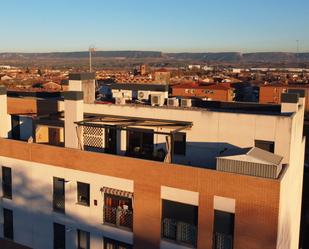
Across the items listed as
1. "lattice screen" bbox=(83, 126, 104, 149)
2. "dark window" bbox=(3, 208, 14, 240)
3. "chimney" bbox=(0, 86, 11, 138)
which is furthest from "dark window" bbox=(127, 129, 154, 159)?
"chimney" bbox=(0, 86, 11, 138)

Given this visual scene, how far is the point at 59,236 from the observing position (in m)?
18.4

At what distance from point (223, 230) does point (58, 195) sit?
723cm

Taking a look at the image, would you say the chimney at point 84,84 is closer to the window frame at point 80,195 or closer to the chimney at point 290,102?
the window frame at point 80,195

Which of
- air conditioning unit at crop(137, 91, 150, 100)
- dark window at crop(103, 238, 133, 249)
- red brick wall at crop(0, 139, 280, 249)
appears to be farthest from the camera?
air conditioning unit at crop(137, 91, 150, 100)

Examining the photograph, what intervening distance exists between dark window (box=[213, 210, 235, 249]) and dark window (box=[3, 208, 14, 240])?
32.7 ft

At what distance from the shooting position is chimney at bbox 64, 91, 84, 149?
18484mm

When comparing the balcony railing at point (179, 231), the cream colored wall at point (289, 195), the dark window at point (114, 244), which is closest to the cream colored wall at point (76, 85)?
the dark window at point (114, 244)

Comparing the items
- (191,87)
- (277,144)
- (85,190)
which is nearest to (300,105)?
(277,144)

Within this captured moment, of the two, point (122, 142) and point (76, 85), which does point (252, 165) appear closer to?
point (122, 142)

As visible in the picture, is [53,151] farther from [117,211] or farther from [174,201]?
[174,201]

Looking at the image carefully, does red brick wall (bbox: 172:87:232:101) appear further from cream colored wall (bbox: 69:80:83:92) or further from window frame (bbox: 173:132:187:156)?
window frame (bbox: 173:132:187:156)

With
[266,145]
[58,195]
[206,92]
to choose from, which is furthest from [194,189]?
[206,92]

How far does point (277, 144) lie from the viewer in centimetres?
1706

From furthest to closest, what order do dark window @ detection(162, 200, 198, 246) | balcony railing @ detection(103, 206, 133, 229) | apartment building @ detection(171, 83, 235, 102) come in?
apartment building @ detection(171, 83, 235, 102) < balcony railing @ detection(103, 206, 133, 229) < dark window @ detection(162, 200, 198, 246)
